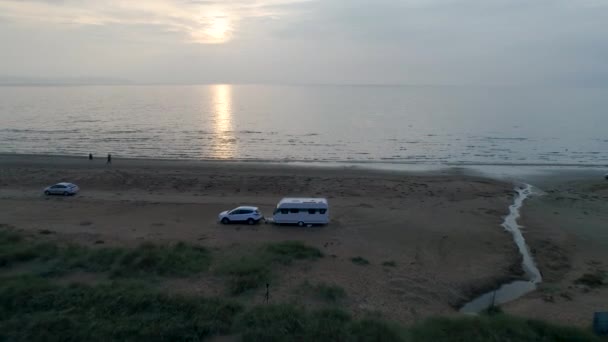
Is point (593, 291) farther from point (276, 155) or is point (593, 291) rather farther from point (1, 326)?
point (276, 155)

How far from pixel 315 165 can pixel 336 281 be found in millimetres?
34773

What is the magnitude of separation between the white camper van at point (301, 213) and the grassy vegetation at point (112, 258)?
6.40 m

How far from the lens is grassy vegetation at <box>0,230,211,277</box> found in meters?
20.0

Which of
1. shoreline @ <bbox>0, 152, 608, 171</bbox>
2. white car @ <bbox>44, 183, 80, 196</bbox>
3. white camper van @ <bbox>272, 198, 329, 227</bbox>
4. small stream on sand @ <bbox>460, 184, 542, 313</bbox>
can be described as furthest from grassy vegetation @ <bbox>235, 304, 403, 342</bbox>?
shoreline @ <bbox>0, 152, 608, 171</bbox>

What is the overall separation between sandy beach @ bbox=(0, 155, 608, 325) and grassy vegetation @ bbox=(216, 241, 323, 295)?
712 millimetres

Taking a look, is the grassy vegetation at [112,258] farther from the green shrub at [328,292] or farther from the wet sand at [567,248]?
the wet sand at [567,248]

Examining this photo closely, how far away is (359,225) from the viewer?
1138 inches

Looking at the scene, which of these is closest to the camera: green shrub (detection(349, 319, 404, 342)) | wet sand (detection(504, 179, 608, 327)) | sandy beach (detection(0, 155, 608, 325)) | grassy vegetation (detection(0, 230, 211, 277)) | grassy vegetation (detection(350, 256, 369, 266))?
green shrub (detection(349, 319, 404, 342))

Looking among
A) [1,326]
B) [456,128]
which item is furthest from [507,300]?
[456,128]

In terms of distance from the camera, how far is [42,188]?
3934 centimetres

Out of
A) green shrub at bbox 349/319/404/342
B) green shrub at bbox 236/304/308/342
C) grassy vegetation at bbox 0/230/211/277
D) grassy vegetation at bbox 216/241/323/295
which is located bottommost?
grassy vegetation at bbox 0/230/211/277

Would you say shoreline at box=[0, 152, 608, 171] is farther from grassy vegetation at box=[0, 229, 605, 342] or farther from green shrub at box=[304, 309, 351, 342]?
green shrub at box=[304, 309, 351, 342]

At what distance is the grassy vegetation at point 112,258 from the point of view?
20000 mm

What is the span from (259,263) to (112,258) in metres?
7.01
